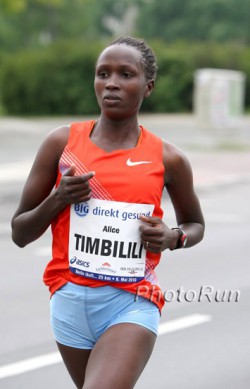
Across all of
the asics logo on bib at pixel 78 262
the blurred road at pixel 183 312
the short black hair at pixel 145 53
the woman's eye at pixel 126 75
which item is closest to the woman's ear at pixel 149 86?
the short black hair at pixel 145 53

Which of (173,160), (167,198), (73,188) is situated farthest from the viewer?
(167,198)

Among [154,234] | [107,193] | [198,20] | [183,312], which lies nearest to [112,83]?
[107,193]

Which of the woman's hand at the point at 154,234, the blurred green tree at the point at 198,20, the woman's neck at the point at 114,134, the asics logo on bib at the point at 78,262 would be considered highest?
the woman's neck at the point at 114,134

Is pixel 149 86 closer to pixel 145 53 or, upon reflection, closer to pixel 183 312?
pixel 145 53

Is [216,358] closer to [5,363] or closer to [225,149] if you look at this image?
[5,363]

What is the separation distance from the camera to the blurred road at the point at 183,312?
20.1 ft

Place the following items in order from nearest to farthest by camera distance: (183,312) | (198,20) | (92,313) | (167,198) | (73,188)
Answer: (73,188), (92,313), (183,312), (167,198), (198,20)

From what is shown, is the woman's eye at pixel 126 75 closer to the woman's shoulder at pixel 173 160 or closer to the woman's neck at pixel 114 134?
the woman's neck at pixel 114 134

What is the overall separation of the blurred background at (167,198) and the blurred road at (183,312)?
0.03 ft

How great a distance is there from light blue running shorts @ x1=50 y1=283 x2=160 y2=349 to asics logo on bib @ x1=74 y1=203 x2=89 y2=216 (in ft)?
0.86

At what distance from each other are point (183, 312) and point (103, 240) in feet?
13.8

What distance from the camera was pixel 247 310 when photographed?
777 centimetres

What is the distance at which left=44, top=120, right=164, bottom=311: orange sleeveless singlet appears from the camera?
354 cm

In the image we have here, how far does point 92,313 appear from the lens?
3561 millimetres
